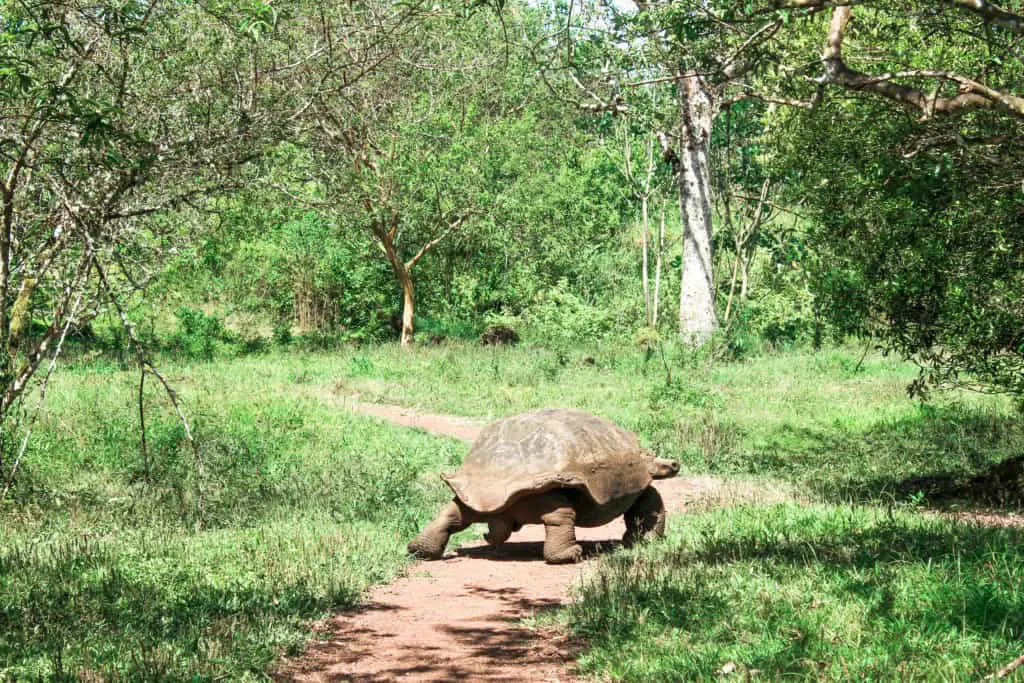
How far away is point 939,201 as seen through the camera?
1059cm

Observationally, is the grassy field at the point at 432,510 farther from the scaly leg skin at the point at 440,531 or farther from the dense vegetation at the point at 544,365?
the scaly leg skin at the point at 440,531

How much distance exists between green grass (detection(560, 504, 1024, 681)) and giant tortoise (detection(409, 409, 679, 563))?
74 centimetres

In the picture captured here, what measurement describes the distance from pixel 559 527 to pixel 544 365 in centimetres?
1309

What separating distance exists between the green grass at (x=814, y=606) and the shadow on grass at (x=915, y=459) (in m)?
3.00

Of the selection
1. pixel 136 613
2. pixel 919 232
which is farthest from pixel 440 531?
pixel 919 232

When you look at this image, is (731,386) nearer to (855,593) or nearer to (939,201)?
(939,201)

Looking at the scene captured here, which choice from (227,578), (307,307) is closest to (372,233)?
(307,307)

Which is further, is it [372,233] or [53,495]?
[372,233]

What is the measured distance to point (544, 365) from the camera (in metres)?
21.8

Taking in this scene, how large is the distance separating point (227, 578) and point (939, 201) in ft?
25.5

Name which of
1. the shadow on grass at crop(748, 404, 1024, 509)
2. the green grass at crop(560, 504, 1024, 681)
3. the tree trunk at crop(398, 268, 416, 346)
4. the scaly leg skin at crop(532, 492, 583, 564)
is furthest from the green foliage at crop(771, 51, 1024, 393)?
the tree trunk at crop(398, 268, 416, 346)

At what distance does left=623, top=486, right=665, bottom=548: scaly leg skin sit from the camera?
9.36 meters

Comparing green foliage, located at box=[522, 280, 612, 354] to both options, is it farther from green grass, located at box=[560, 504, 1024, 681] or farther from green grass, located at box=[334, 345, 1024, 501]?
green grass, located at box=[560, 504, 1024, 681]

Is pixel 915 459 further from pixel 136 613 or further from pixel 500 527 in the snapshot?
pixel 136 613
